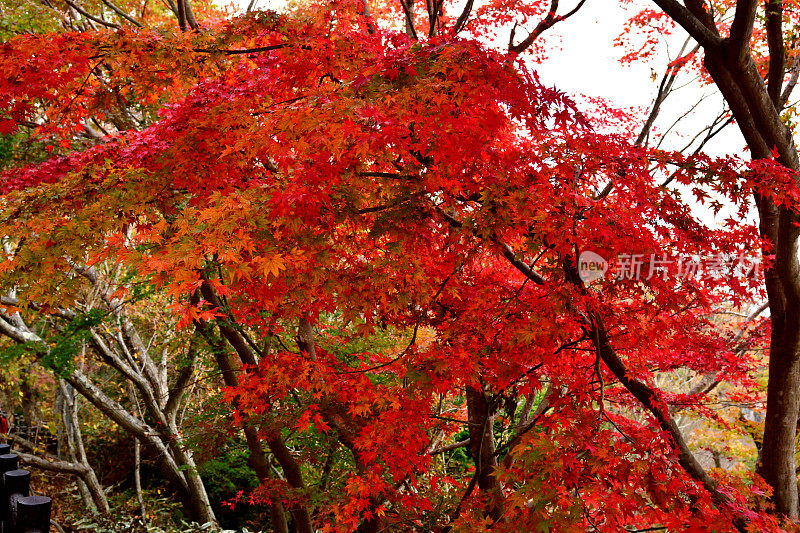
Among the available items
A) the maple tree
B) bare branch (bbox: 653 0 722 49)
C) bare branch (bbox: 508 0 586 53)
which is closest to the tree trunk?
the maple tree

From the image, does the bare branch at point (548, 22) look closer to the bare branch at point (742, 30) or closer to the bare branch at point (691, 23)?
the bare branch at point (691, 23)

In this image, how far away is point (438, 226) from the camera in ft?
13.4

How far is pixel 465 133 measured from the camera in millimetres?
2912

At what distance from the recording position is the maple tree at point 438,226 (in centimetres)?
285

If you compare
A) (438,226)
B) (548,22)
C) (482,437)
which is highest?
(548,22)

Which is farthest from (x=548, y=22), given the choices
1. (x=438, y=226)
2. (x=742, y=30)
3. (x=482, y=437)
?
(x=482, y=437)

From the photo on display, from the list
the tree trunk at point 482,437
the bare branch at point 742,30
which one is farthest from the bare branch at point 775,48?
the tree trunk at point 482,437

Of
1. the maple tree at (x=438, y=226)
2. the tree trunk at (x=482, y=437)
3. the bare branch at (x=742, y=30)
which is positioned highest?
the bare branch at (x=742, y=30)

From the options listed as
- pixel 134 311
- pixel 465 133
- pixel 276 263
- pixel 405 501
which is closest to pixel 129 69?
pixel 276 263

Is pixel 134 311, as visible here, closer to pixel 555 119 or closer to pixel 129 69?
pixel 129 69

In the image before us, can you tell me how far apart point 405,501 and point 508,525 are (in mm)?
2156

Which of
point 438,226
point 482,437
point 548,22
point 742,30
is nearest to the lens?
point 742,30

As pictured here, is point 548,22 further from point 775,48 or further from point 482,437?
point 482,437

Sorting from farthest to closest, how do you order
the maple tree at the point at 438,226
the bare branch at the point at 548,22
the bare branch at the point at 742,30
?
the bare branch at the point at 548,22 < the bare branch at the point at 742,30 < the maple tree at the point at 438,226
